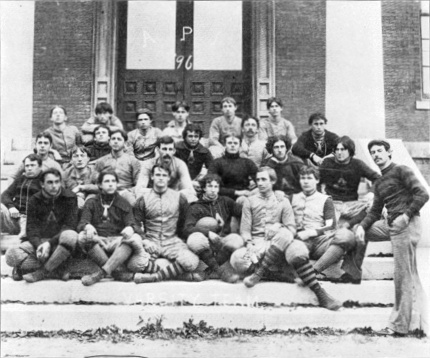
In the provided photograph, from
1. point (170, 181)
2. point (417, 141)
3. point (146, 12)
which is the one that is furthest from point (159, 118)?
point (417, 141)

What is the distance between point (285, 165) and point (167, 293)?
6.46 ft

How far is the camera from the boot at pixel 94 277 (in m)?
5.40

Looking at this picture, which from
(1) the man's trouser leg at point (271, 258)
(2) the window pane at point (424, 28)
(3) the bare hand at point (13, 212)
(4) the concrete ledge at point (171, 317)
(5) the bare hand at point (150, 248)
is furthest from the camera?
(2) the window pane at point (424, 28)

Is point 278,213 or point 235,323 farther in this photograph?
point 278,213

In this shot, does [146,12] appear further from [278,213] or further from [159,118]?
[278,213]

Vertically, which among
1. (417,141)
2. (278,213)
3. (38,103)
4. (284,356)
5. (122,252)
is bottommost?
(284,356)

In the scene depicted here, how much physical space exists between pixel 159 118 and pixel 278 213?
128 inches

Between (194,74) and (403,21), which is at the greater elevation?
(403,21)

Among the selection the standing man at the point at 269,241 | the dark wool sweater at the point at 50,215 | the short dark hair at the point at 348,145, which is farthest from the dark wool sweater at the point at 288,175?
the dark wool sweater at the point at 50,215

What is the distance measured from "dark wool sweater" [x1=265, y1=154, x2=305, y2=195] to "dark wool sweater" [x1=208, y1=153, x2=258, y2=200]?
0.26 meters

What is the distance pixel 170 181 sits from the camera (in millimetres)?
6070

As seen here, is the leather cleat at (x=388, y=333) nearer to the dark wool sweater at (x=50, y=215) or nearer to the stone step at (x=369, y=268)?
the stone step at (x=369, y=268)

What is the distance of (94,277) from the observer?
5.43 meters

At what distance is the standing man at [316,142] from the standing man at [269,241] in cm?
67
